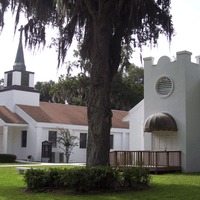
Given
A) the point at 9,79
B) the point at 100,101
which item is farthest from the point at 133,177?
the point at 9,79

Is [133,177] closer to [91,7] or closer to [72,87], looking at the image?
[91,7]

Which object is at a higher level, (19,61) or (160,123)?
(19,61)

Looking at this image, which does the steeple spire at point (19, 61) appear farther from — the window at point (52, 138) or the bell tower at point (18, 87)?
the window at point (52, 138)

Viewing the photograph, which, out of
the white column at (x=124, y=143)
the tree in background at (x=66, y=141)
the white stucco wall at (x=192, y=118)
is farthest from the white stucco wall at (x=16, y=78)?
the white stucco wall at (x=192, y=118)

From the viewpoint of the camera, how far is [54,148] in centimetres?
2967

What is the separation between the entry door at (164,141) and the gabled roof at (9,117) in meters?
14.4

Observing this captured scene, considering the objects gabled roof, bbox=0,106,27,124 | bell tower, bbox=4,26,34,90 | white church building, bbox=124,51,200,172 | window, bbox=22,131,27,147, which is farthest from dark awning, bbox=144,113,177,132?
bell tower, bbox=4,26,34,90

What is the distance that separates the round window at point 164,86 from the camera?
18.2m

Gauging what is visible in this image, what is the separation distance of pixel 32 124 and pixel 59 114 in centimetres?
402

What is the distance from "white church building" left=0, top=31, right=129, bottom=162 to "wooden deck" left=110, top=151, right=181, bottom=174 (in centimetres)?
1206

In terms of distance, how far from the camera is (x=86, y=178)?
9289mm

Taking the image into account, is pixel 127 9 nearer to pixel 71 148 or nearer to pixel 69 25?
pixel 69 25

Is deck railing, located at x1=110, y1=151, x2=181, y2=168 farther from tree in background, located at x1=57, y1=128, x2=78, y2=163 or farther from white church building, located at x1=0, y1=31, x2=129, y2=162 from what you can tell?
white church building, located at x1=0, y1=31, x2=129, y2=162

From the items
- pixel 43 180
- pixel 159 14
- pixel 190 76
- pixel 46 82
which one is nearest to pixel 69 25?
pixel 159 14
